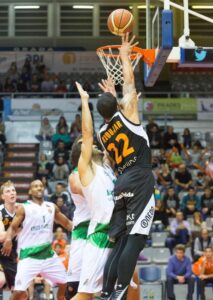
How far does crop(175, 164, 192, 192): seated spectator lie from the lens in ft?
61.9

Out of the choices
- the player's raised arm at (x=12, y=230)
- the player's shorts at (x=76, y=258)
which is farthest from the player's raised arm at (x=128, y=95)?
the player's raised arm at (x=12, y=230)

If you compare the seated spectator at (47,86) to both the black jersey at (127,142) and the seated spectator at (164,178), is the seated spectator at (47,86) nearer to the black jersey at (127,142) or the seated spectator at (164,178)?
the seated spectator at (164,178)

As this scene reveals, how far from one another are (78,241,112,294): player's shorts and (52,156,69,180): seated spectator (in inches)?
523

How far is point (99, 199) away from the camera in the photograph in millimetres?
6340

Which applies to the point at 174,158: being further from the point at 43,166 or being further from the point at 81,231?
the point at 81,231

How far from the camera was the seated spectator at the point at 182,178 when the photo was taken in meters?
18.9

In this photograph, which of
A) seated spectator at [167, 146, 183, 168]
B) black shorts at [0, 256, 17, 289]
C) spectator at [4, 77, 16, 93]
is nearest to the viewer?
black shorts at [0, 256, 17, 289]

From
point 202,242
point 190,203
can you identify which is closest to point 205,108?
point 190,203

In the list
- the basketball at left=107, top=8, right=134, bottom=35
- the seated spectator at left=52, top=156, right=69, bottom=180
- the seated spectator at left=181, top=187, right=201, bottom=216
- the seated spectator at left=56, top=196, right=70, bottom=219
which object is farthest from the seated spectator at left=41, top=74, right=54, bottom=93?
the basketball at left=107, top=8, right=134, bottom=35

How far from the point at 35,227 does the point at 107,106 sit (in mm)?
3074

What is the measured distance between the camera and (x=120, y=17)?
8.30 meters

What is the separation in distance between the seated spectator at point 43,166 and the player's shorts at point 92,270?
13.6 meters

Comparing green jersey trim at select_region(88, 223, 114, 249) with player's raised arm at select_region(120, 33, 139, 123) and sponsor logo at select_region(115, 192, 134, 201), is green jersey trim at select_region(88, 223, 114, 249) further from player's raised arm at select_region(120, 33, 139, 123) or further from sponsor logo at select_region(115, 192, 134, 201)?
player's raised arm at select_region(120, 33, 139, 123)

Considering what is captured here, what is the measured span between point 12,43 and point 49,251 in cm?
2262
